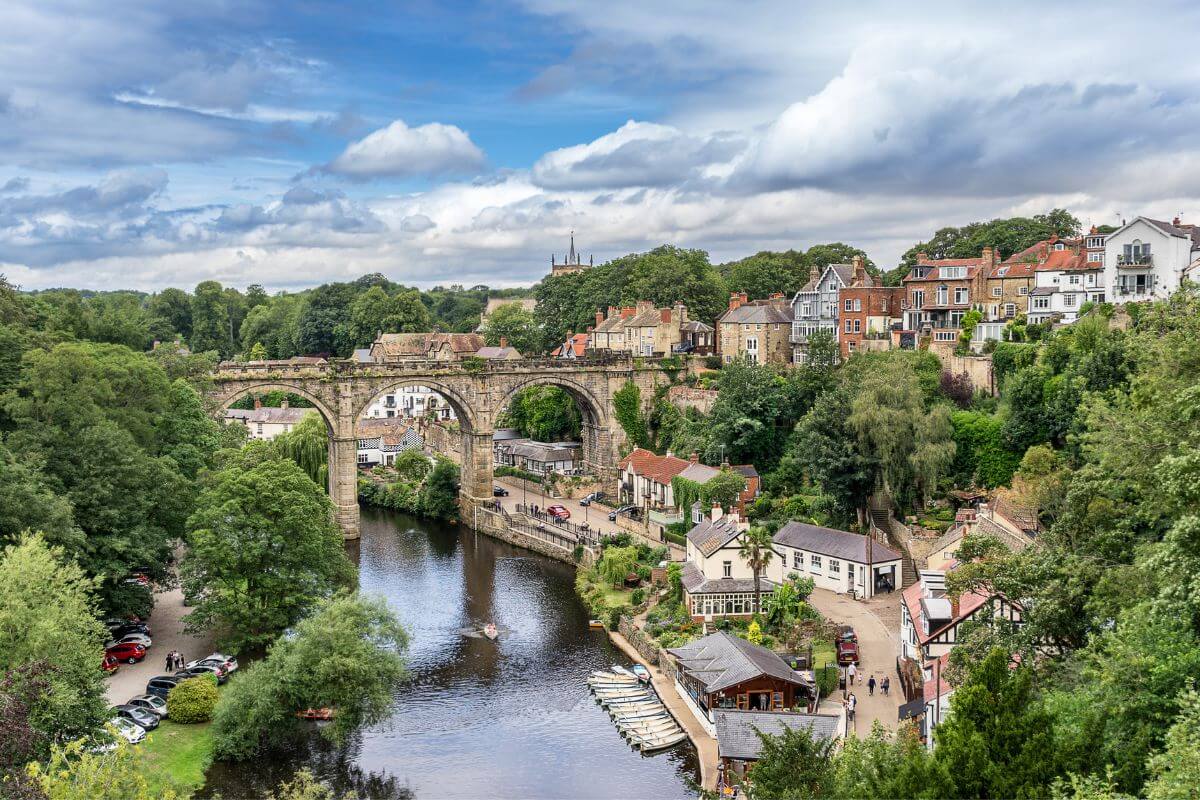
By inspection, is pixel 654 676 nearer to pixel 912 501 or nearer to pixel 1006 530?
pixel 1006 530

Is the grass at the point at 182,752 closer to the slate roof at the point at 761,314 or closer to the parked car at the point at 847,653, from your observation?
the parked car at the point at 847,653

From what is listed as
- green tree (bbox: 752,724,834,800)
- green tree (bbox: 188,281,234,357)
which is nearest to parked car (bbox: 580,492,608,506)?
green tree (bbox: 752,724,834,800)

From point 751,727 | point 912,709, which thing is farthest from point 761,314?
point 751,727

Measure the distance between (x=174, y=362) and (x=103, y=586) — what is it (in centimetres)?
1846

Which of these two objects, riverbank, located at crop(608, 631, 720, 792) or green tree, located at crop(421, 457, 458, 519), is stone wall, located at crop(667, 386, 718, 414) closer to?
green tree, located at crop(421, 457, 458, 519)

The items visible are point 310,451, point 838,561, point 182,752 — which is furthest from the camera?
point 310,451

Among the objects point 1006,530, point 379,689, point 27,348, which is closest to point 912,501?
point 1006,530

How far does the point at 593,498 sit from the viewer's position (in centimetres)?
6500

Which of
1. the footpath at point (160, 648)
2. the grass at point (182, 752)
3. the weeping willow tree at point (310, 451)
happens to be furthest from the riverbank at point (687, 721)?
the weeping willow tree at point (310, 451)

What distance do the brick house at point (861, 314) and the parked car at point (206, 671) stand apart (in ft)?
129

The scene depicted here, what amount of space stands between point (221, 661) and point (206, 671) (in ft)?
2.62

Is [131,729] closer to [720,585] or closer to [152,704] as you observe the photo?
[152,704]

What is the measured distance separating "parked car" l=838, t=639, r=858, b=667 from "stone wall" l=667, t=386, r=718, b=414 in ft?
90.3

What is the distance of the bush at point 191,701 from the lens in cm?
3188
